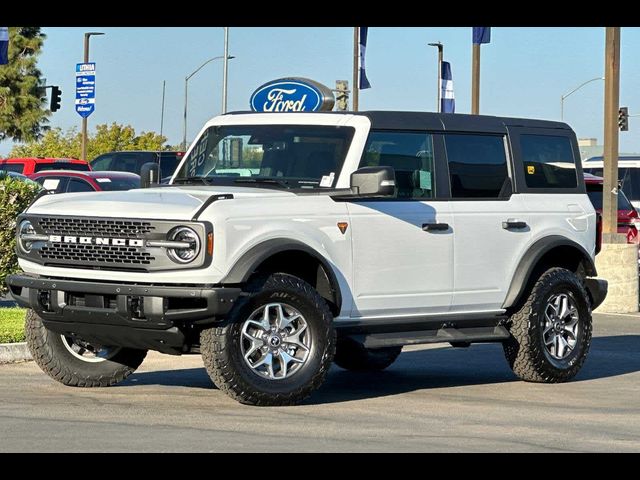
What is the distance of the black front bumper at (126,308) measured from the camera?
31.4ft

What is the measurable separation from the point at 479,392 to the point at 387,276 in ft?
3.96

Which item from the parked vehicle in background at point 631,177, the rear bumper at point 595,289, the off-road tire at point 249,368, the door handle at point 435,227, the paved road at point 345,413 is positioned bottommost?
the paved road at point 345,413

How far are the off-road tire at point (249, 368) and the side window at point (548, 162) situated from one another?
9.01 ft

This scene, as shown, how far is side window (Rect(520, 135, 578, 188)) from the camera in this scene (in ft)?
39.9

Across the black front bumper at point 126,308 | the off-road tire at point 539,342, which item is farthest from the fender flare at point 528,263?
the black front bumper at point 126,308

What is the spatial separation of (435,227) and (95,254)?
8.43 ft

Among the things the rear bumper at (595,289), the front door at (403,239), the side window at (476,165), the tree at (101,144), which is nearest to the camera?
the front door at (403,239)

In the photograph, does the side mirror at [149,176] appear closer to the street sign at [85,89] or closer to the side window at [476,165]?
the side window at [476,165]

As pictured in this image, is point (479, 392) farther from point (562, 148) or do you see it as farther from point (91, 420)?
point (91, 420)

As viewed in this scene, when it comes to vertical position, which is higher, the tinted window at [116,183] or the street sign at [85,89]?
the street sign at [85,89]
